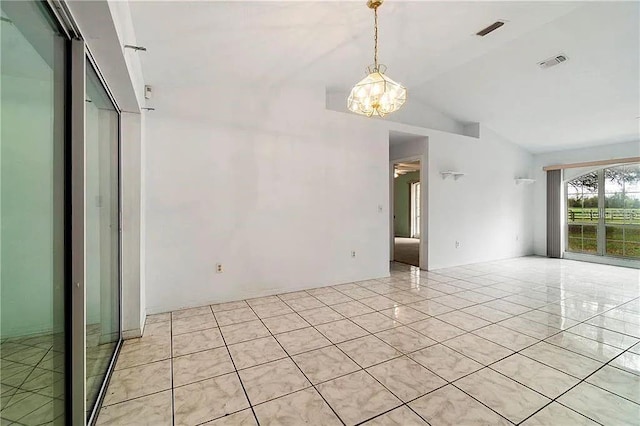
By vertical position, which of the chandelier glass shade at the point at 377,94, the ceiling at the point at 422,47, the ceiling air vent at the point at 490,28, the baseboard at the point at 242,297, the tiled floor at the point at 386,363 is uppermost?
the ceiling air vent at the point at 490,28

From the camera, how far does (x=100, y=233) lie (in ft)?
6.38

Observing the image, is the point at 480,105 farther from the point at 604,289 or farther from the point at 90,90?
the point at 90,90

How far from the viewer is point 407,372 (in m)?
2.04

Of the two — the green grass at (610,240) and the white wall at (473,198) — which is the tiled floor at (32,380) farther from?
the green grass at (610,240)

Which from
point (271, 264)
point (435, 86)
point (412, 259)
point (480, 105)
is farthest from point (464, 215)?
point (271, 264)

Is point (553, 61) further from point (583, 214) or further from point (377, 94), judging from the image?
point (583, 214)

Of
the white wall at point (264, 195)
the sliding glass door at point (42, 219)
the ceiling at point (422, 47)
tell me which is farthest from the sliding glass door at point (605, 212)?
the sliding glass door at point (42, 219)

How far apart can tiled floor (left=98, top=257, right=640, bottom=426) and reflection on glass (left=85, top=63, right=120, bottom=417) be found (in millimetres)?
211

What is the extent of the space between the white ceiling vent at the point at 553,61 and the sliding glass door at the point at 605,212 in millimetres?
4006

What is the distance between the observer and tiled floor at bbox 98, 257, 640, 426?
1.65 meters

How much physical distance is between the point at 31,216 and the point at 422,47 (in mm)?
4009

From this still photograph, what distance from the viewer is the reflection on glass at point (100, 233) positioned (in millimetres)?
1632

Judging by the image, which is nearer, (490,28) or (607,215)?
(490,28)

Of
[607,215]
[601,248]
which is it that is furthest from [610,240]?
[607,215]
